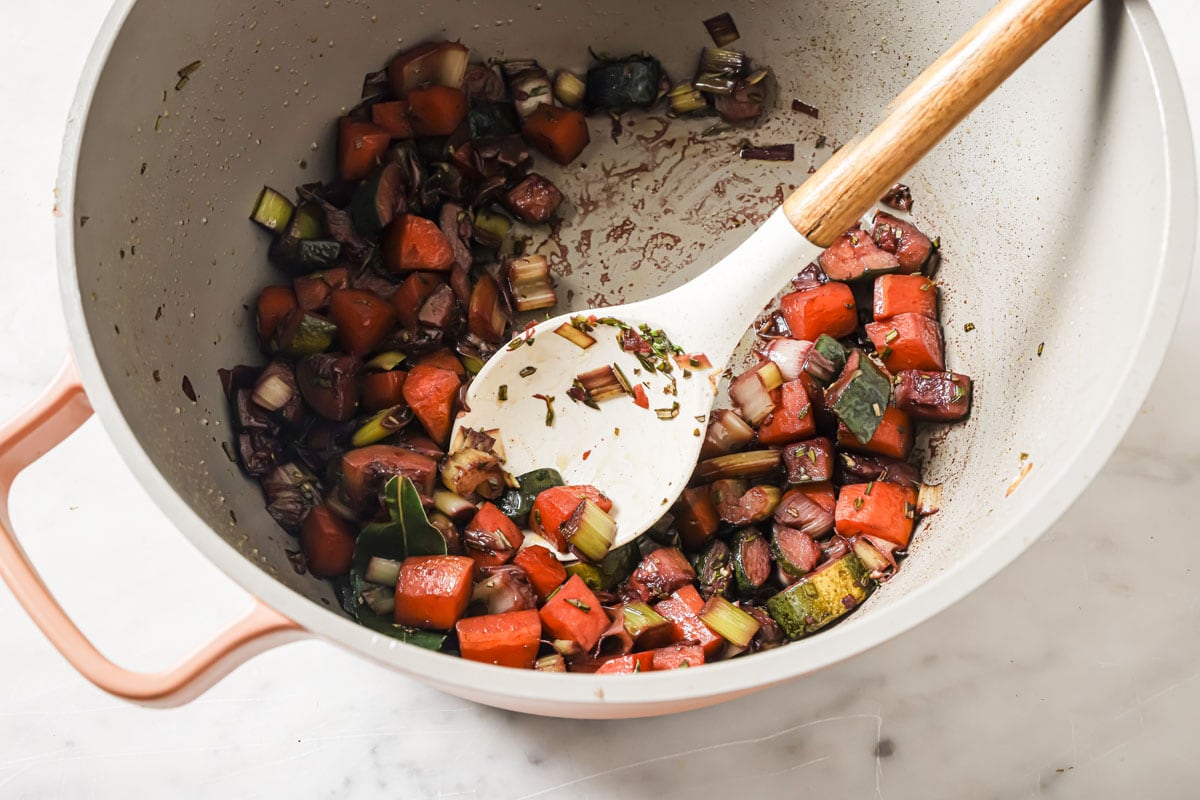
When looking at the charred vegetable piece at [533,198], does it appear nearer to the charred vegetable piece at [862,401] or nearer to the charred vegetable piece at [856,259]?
the charred vegetable piece at [856,259]

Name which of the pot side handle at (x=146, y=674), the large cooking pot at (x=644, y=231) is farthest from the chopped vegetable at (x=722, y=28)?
the pot side handle at (x=146, y=674)

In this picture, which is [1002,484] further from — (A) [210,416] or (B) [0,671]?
(B) [0,671]

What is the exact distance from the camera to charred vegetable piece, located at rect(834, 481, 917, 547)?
5.51 feet

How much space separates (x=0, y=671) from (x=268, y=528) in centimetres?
64

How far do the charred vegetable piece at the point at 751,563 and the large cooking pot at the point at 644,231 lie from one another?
0.24 metres

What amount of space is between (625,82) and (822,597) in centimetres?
113

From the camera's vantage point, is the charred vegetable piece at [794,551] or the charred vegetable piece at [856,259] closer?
the charred vegetable piece at [794,551]

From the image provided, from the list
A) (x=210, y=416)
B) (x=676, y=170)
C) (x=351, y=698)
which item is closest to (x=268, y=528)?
(x=210, y=416)

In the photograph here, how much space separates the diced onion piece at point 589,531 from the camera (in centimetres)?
169

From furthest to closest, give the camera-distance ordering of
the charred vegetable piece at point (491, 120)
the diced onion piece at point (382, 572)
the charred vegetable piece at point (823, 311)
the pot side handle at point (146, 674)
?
the charred vegetable piece at point (491, 120), the charred vegetable piece at point (823, 311), the diced onion piece at point (382, 572), the pot side handle at point (146, 674)

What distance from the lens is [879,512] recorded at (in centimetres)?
169

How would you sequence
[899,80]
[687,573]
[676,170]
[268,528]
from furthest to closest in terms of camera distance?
[676,170]
[899,80]
[687,573]
[268,528]

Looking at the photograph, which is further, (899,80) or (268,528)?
(899,80)

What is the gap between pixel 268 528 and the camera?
5.27 ft
